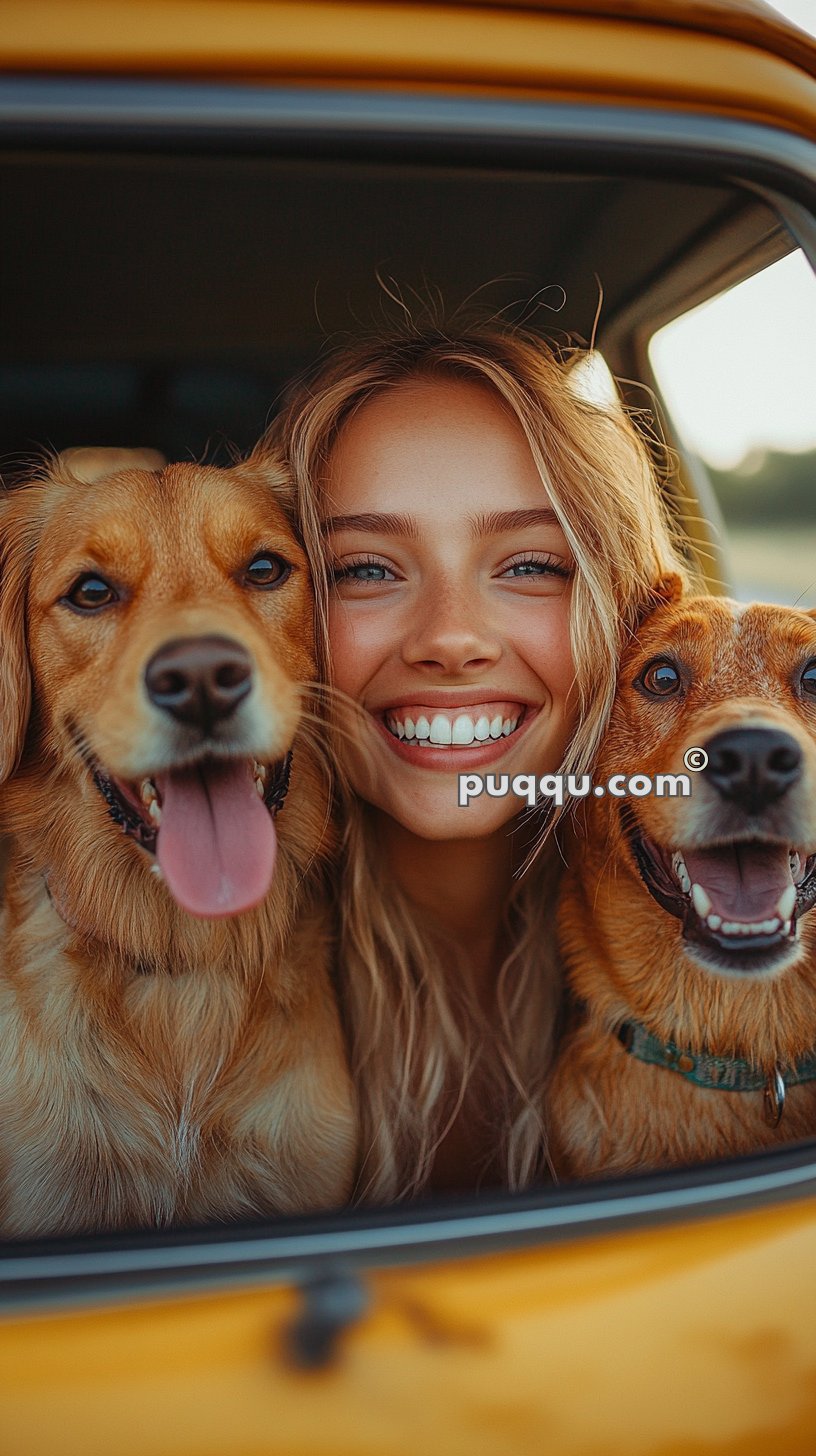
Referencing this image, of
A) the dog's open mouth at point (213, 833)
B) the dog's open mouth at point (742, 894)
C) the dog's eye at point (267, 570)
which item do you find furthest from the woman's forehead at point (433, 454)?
the dog's open mouth at point (742, 894)

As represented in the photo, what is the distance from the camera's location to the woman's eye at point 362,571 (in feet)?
5.23

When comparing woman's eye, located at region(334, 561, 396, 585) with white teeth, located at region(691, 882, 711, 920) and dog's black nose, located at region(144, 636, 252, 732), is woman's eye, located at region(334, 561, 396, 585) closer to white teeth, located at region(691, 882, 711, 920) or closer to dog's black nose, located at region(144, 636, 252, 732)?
dog's black nose, located at region(144, 636, 252, 732)

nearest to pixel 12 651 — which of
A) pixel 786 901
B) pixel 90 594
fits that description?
pixel 90 594

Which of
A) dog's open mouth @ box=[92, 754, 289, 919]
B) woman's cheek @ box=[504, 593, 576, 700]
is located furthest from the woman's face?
dog's open mouth @ box=[92, 754, 289, 919]

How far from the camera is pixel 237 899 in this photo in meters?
1.43

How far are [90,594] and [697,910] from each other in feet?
3.46

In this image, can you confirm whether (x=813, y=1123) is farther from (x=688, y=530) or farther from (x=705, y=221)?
(x=705, y=221)

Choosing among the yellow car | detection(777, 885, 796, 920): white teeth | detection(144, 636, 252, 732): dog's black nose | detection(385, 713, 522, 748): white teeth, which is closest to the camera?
the yellow car

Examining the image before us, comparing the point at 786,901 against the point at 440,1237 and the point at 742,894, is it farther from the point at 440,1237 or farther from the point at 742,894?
the point at 440,1237

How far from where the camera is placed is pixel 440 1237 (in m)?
1.11

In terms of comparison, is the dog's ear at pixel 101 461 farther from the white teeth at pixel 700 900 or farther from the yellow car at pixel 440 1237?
the white teeth at pixel 700 900

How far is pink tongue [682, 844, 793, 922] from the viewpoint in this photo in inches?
57.9

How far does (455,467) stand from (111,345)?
94cm

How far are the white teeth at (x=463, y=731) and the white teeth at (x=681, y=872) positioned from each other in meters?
0.36
